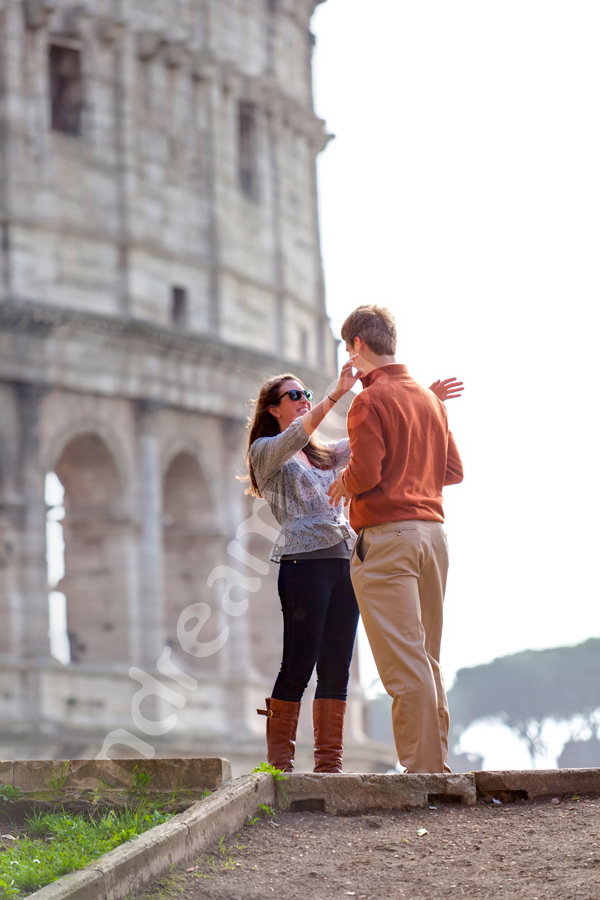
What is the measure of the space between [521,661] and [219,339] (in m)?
52.8

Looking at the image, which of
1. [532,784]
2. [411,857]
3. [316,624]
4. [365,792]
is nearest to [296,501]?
[316,624]

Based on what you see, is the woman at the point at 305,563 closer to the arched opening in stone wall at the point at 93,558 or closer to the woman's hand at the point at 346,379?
the woman's hand at the point at 346,379

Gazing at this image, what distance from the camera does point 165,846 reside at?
7094 mm

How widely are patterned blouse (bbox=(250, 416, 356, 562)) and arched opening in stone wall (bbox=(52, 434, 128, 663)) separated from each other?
22837 mm

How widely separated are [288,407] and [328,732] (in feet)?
4.62

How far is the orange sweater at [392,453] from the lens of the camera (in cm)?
825

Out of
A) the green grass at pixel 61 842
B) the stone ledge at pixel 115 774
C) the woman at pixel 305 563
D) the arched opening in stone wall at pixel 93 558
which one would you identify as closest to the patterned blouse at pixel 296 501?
the woman at pixel 305 563

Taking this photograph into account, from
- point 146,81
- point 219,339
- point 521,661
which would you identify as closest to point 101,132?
point 146,81

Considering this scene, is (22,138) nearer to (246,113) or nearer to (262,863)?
(246,113)

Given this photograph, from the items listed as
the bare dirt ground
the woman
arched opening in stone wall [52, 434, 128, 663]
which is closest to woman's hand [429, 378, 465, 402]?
the woman

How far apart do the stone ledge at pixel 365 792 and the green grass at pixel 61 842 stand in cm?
59

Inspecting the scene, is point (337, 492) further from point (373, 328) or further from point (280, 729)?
point (280, 729)

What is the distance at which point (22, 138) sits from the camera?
31.4 m

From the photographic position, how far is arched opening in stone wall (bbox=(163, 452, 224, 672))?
33156mm
